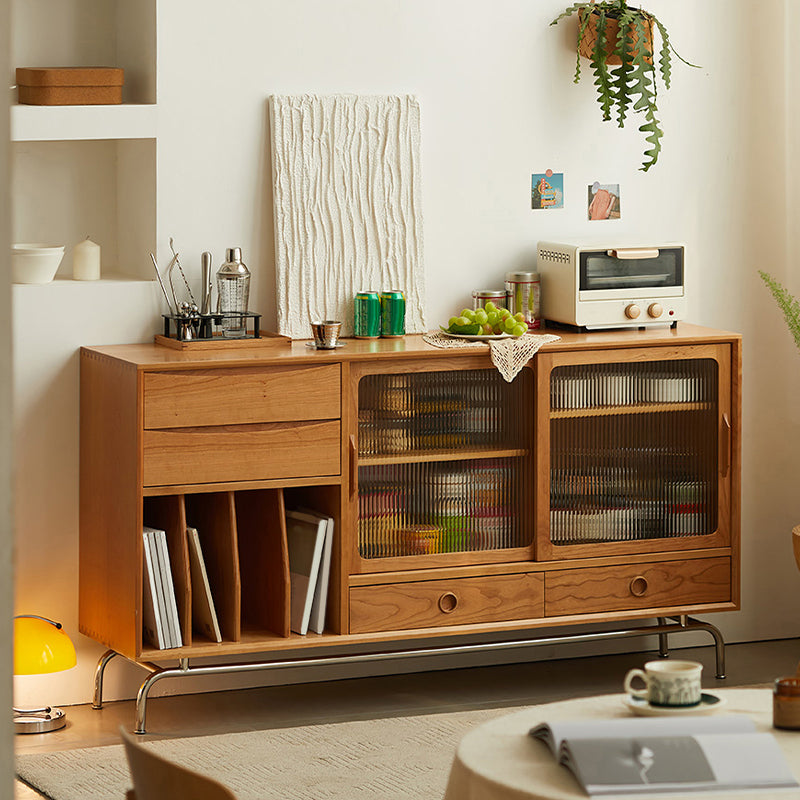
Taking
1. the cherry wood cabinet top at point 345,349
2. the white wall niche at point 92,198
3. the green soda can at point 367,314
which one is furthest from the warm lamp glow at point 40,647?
the green soda can at point 367,314

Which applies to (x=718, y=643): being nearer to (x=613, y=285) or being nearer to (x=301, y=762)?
(x=613, y=285)

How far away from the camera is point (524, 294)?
4.34 metres

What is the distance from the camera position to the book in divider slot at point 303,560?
3895mm

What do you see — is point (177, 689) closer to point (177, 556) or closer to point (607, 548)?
point (177, 556)

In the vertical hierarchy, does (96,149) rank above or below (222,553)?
above

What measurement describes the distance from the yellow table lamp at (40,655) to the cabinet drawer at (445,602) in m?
0.77

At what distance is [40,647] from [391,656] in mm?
955

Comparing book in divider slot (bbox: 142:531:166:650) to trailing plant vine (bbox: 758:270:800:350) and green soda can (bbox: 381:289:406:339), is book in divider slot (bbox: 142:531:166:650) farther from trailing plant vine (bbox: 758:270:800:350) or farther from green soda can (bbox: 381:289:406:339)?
trailing plant vine (bbox: 758:270:800:350)

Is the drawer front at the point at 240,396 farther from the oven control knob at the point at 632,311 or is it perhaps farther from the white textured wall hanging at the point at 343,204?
the oven control knob at the point at 632,311

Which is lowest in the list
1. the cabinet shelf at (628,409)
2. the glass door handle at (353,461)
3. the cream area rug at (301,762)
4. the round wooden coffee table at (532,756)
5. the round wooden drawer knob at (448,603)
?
the cream area rug at (301,762)

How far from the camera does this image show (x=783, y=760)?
2223mm

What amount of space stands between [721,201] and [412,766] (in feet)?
7.00

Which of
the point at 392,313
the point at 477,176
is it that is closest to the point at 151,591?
the point at 392,313

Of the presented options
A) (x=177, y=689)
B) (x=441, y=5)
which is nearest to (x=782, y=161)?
(x=441, y=5)
